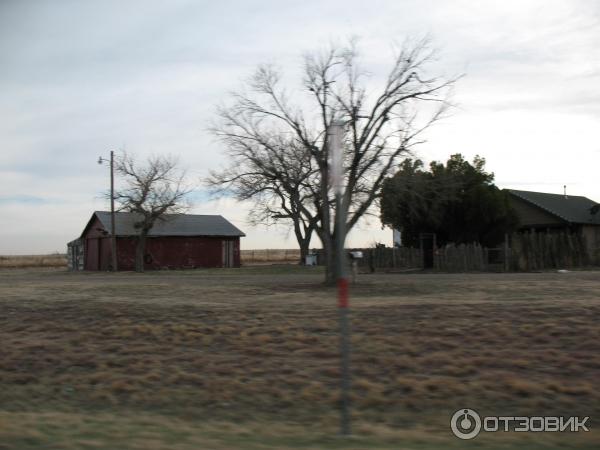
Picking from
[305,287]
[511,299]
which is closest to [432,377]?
[511,299]

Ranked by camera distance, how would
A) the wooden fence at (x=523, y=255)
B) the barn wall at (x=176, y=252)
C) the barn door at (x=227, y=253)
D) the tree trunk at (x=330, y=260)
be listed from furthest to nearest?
the barn door at (x=227, y=253) < the barn wall at (x=176, y=252) < the wooden fence at (x=523, y=255) < the tree trunk at (x=330, y=260)

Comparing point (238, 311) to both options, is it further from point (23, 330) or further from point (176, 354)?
point (23, 330)

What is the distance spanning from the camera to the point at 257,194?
24.3 metres

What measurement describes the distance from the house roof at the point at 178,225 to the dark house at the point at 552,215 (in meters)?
22.9

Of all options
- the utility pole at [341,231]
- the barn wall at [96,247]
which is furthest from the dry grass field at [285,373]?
the barn wall at [96,247]

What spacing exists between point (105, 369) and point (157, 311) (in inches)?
158

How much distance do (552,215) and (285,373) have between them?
37.1 m

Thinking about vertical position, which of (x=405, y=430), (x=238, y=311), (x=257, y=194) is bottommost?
(x=405, y=430)

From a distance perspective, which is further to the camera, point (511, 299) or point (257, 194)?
point (257, 194)

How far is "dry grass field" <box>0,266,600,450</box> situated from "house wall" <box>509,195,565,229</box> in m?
30.0

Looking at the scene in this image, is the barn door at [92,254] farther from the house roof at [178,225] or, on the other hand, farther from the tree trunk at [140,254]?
the tree trunk at [140,254]

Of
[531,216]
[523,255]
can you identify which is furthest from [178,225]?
[523,255]

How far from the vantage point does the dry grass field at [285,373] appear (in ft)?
22.5

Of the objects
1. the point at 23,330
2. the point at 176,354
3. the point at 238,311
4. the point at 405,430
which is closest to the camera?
the point at 405,430
